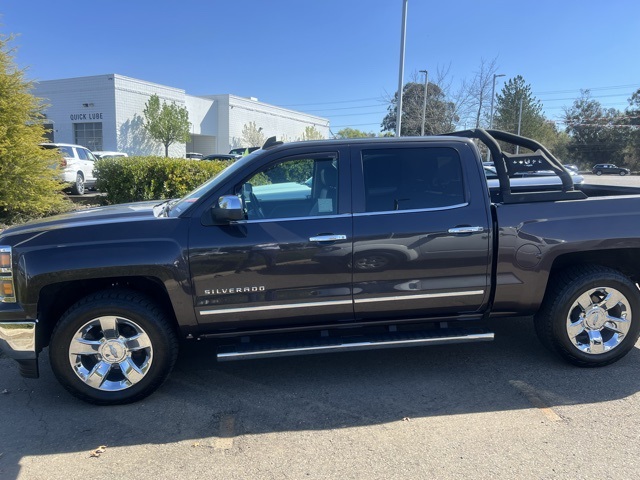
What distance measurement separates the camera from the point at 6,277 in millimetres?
3383

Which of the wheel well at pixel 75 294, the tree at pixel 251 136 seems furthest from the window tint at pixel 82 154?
the tree at pixel 251 136

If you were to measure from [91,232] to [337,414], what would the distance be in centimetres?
220

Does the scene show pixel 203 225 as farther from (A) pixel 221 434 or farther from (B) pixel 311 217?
(A) pixel 221 434

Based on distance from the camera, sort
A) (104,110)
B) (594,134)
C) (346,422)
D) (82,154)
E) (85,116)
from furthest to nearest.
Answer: (594,134)
(85,116)
(104,110)
(82,154)
(346,422)

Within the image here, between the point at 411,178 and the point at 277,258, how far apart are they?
4.14ft

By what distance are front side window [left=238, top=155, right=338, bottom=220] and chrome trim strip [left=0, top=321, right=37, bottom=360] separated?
175 cm

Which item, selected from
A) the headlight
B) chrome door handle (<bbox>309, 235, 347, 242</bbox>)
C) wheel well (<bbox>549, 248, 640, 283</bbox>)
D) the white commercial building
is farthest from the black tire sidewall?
the white commercial building

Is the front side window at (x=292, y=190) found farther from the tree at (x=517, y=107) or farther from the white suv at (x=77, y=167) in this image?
the tree at (x=517, y=107)

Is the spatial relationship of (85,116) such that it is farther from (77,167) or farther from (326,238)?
(326,238)

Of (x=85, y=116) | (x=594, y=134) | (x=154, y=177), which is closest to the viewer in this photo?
(x=154, y=177)

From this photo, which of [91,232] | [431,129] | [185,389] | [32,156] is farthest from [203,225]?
[431,129]

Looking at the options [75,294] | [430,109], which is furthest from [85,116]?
[75,294]

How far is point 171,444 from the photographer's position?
3.08 m

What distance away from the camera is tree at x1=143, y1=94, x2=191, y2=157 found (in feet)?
113
